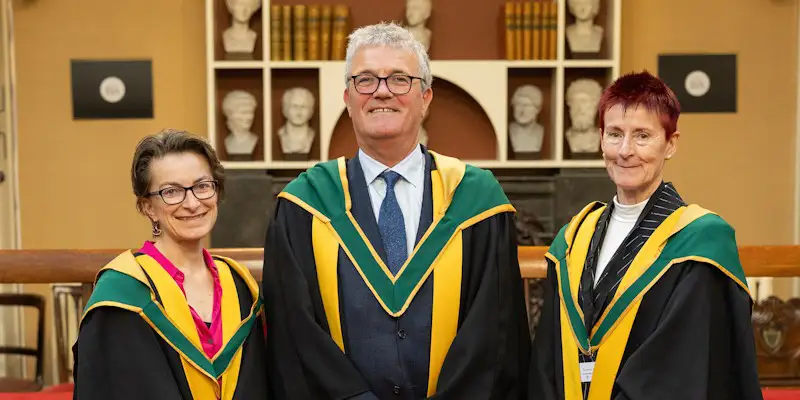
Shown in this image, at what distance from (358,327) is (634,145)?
0.86m

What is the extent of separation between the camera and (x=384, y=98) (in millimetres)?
2367

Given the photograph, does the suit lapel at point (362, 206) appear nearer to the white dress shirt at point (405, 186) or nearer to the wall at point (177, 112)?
the white dress shirt at point (405, 186)

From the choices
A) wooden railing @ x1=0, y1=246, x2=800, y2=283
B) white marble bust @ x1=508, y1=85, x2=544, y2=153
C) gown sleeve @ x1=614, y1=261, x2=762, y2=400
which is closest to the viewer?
gown sleeve @ x1=614, y1=261, x2=762, y2=400

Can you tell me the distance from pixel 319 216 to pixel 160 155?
1.48 feet

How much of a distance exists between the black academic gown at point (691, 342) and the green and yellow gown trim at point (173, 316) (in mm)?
980

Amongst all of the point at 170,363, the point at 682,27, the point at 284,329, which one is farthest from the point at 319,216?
the point at 682,27

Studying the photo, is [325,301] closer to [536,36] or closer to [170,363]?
[170,363]

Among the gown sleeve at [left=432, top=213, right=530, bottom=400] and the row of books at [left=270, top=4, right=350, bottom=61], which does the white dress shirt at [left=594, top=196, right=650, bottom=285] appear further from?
the row of books at [left=270, top=4, right=350, bottom=61]

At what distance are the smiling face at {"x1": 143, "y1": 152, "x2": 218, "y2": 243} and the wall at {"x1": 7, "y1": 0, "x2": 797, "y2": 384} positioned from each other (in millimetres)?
4014

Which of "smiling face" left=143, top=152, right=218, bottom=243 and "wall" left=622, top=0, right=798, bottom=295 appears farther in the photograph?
"wall" left=622, top=0, right=798, bottom=295

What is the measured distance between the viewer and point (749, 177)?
6.39 meters

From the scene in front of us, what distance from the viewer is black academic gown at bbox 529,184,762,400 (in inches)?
86.9

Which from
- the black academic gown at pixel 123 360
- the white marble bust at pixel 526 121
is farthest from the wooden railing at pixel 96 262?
the white marble bust at pixel 526 121

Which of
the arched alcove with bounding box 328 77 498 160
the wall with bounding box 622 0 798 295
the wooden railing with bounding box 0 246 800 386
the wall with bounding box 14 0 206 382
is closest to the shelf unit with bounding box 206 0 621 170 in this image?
the arched alcove with bounding box 328 77 498 160
